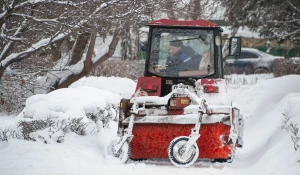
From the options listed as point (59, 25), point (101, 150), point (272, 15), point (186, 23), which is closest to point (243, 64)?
point (272, 15)

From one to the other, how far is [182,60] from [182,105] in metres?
1.45

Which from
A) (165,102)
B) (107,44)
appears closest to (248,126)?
(107,44)

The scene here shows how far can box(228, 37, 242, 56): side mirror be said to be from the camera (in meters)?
9.54

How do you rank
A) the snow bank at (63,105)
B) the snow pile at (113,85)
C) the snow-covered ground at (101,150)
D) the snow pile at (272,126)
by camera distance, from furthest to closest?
the snow pile at (113,85) < the snow bank at (63,105) < the snow pile at (272,126) < the snow-covered ground at (101,150)

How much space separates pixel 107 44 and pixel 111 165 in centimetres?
794

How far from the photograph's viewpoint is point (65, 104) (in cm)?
1120

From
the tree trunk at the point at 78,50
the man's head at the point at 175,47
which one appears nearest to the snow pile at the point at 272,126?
the man's head at the point at 175,47

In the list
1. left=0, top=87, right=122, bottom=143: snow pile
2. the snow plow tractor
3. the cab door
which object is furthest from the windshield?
the cab door

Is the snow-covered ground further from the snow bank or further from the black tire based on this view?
the black tire

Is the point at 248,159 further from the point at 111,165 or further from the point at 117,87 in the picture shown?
the point at 117,87

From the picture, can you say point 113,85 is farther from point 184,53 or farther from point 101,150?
point 184,53

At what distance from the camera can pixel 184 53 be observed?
33.4ft

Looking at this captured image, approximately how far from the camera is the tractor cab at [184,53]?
10134 mm

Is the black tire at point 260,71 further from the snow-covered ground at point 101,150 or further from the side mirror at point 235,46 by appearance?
the side mirror at point 235,46
